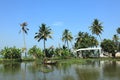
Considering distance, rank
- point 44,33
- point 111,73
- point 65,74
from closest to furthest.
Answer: point 111,73 → point 65,74 → point 44,33

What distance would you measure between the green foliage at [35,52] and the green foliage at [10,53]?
25.8 feet

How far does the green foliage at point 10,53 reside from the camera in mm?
80375

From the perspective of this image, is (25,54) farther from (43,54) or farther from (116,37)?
(116,37)

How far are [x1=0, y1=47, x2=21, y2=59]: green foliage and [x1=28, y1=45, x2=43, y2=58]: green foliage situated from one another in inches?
310

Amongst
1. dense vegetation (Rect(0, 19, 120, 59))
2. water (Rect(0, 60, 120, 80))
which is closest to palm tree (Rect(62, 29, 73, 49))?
dense vegetation (Rect(0, 19, 120, 59))

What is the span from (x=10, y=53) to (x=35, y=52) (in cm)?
1111

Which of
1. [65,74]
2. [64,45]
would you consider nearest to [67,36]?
[64,45]

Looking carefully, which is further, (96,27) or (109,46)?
(109,46)

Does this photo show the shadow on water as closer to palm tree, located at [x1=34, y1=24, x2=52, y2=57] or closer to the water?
the water

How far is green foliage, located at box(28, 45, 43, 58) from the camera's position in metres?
87.5

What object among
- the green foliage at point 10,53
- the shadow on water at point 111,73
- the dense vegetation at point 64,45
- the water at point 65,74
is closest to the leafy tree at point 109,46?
the dense vegetation at point 64,45

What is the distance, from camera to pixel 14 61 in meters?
76.6

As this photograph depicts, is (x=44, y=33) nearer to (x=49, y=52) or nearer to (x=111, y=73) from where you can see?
(x=49, y=52)

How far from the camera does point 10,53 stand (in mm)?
80312
